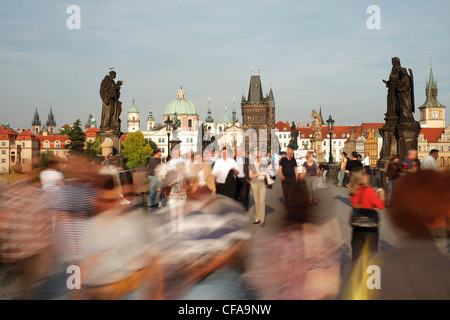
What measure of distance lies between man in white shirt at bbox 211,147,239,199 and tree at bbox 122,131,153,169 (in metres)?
103

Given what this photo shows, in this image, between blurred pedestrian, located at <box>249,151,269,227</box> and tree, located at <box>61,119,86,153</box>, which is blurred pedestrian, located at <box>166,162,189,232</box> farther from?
tree, located at <box>61,119,86,153</box>

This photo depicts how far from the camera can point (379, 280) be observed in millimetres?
2316

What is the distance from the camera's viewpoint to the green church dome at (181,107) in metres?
176

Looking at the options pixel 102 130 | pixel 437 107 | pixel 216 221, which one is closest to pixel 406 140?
pixel 102 130

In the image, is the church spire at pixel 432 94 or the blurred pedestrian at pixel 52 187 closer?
the blurred pedestrian at pixel 52 187

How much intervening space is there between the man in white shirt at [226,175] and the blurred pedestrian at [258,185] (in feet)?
2.39

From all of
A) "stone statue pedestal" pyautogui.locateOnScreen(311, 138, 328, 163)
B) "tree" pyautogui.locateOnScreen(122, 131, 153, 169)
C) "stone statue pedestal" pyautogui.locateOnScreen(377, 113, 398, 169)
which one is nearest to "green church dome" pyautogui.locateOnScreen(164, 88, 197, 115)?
"tree" pyautogui.locateOnScreen(122, 131, 153, 169)

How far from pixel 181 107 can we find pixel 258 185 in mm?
168503

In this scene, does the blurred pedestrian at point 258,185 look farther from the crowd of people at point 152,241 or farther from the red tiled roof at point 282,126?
the red tiled roof at point 282,126

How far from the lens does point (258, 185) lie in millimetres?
10688

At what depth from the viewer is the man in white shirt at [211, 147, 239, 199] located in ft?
32.3

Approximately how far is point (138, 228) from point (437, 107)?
579 ft

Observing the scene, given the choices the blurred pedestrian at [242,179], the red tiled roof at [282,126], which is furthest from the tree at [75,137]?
the red tiled roof at [282,126]
